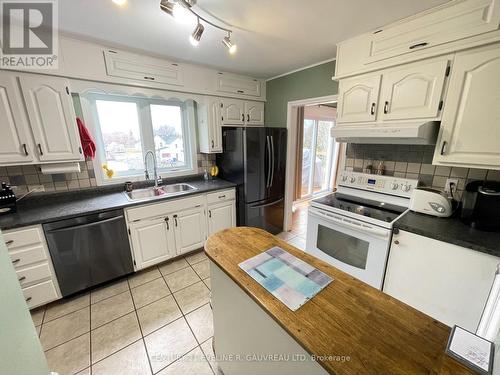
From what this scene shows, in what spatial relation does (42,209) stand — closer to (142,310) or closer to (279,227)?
(142,310)

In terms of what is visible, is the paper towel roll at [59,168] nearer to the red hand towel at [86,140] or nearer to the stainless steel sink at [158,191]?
the red hand towel at [86,140]

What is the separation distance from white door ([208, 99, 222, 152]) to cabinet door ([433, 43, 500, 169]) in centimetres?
234

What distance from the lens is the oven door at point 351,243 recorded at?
1.65 meters

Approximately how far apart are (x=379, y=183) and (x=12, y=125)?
341 cm

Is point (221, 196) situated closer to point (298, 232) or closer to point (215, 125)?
point (215, 125)

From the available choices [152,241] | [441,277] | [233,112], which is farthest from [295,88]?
[152,241]

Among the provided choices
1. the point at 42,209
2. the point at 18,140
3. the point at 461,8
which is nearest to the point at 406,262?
the point at 461,8

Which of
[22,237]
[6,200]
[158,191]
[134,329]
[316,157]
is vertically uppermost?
[316,157]

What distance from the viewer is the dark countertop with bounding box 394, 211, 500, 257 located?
4.08 ft

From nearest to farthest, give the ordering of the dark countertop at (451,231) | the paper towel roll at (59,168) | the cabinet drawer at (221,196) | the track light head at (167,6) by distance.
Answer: the track light head at (167,6) < the dark countertop at (451,231) < the paper towel roll at (59,168) < the cabinet drawer at (221,196)

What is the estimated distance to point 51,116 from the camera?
5.98 ft

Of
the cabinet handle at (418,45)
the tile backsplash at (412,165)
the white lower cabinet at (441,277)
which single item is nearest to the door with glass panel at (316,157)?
the tile backsplash at (412,165)

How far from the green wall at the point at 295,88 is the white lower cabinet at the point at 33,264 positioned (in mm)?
3011

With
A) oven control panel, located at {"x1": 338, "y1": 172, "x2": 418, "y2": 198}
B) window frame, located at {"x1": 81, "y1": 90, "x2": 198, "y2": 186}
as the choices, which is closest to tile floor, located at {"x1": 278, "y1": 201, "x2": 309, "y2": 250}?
oven control panel, located at {"x1": 338, "y1": 172, "x2": 418, "y2": 198}
